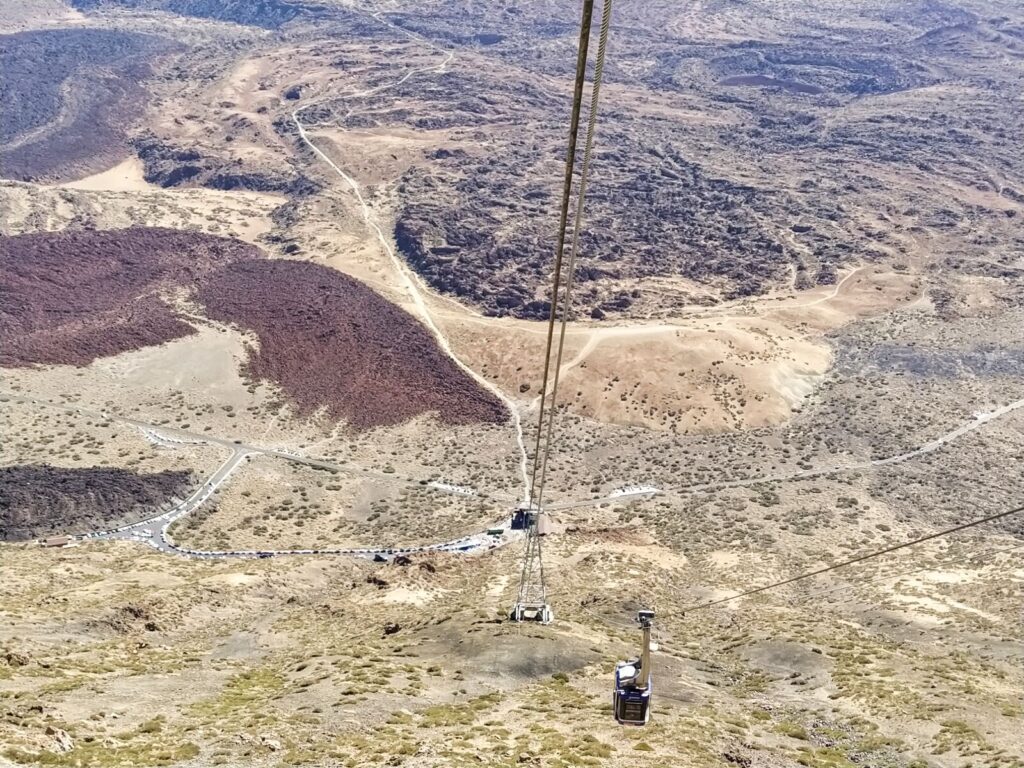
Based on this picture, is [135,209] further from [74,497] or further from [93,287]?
[74,497]

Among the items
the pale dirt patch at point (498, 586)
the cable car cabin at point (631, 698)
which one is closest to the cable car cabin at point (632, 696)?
the cable car cabin at point (631, 698)

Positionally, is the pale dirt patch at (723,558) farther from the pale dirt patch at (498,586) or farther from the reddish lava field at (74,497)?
the reddish lava field at (74,497)

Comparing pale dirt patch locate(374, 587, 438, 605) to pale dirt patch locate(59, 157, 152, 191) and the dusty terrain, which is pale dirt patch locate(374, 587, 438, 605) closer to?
the dusty terrain

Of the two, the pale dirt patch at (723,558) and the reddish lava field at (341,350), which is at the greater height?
the reddish lava field at (341,350)

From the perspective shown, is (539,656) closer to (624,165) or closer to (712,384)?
(712,384)

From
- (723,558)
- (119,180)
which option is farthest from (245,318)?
(119,180)
